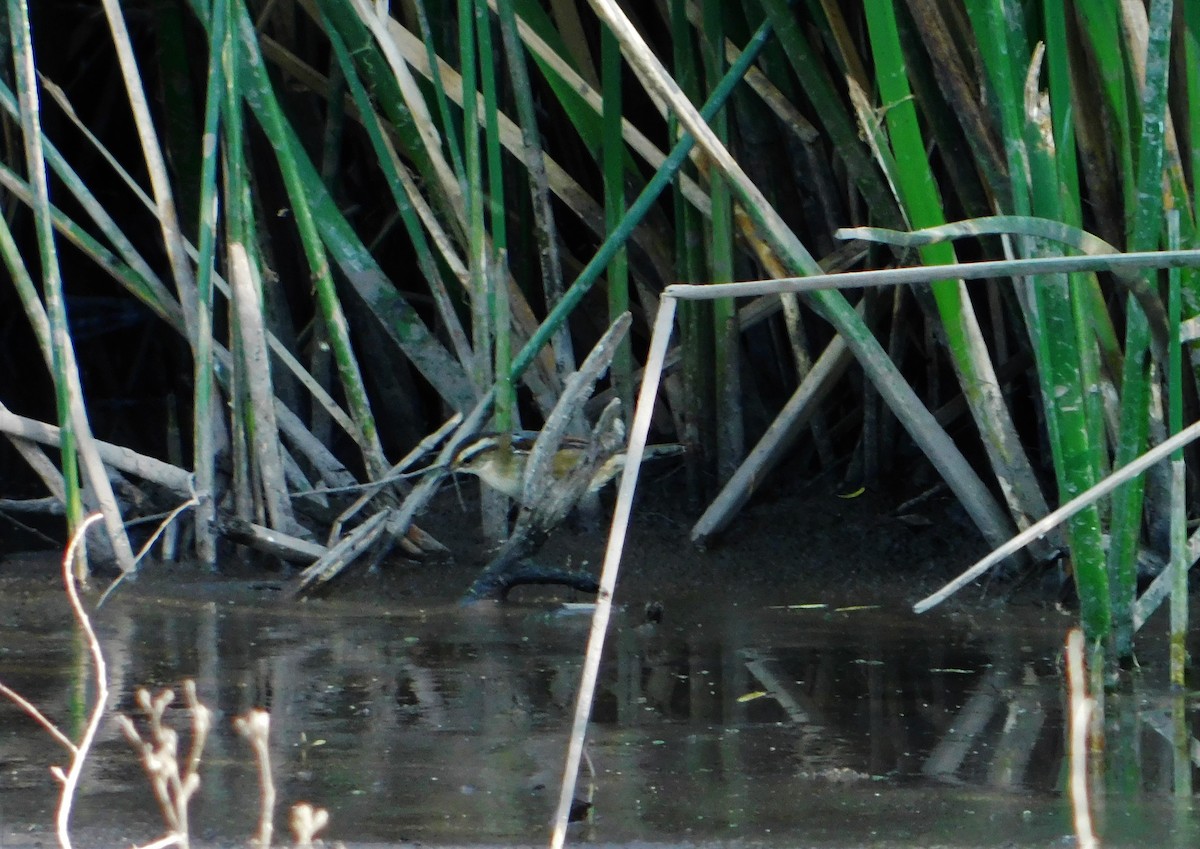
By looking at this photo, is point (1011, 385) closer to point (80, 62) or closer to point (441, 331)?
point (441, 331)

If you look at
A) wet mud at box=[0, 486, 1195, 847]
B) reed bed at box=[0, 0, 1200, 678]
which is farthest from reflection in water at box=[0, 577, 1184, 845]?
reed bed at box=[0, 0, 1200, 678]

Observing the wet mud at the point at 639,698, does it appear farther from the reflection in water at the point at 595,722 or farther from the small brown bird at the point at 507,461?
the small brown bird at the point at 507,461

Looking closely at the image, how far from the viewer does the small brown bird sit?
2.84 meters

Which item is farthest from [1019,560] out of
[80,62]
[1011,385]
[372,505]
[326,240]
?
[80,62]

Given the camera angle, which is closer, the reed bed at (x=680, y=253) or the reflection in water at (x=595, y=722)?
the reflection in water at (x=595, y=722)

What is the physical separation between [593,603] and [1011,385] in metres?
1.04

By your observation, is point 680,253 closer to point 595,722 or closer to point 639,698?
point 639,698

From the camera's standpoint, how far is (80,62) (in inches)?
194

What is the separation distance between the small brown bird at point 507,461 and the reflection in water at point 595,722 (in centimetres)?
25

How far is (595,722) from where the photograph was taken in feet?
6.79

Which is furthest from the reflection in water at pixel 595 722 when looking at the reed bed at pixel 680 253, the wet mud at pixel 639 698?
the reed bed at pixel 680 253

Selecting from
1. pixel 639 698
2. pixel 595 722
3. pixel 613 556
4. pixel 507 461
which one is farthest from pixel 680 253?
pixel 613 556

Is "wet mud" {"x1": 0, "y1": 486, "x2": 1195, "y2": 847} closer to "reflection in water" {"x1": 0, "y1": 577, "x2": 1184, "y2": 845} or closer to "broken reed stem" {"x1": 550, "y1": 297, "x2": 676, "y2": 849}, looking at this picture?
"reflection in water" {"x1": 0, "y1": 577, "x2": 1184, "y2": 845}

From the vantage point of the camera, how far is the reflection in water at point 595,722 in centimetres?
166
